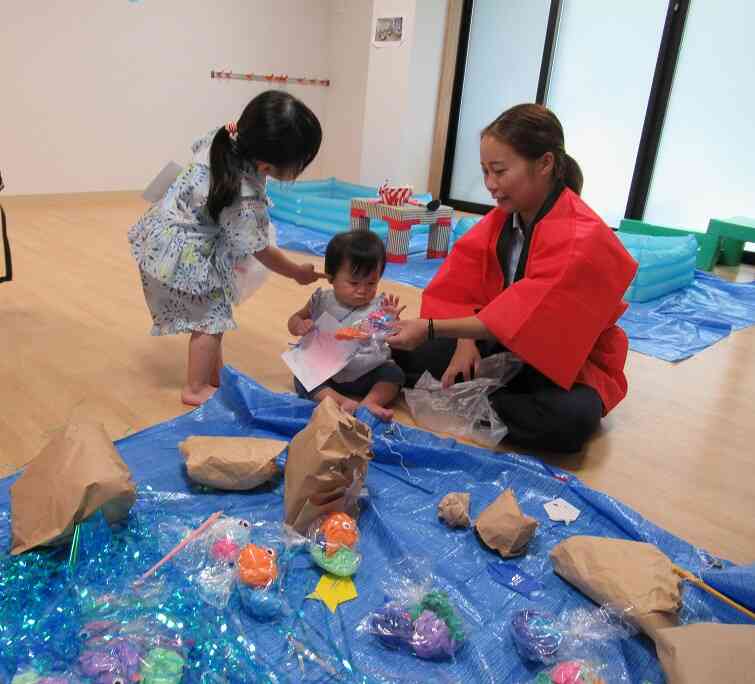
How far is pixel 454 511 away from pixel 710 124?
12.2 feet

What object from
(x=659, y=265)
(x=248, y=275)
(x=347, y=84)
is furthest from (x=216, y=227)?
(x=347, y=84)

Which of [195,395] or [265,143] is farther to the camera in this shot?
[195,395]

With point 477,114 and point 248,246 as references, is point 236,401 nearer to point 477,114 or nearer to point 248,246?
point 248,246

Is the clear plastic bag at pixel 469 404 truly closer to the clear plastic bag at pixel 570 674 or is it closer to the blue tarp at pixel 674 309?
the clear plastic bag at pixel 570 674

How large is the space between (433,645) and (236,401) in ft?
2.54

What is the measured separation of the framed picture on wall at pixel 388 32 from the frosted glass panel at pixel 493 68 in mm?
688

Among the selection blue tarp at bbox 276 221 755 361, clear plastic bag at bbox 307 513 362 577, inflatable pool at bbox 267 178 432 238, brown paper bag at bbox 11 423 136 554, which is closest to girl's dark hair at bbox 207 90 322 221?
brown paper bag at bbox 11 423 136 554

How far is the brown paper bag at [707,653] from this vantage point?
78 cm

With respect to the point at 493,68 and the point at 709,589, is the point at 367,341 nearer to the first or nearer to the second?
the point at 709,589

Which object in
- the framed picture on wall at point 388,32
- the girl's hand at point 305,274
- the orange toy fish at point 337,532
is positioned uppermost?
the framed picture on wall at point 388,32

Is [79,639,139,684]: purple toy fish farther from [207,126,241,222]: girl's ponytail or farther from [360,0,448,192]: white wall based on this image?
[360,0,448,192]: white wall

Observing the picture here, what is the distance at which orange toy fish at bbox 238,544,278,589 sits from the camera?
0.94m

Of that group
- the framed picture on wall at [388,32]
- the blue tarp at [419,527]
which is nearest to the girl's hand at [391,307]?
the blue tarp at [419,527]

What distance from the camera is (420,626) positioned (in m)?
0.88
